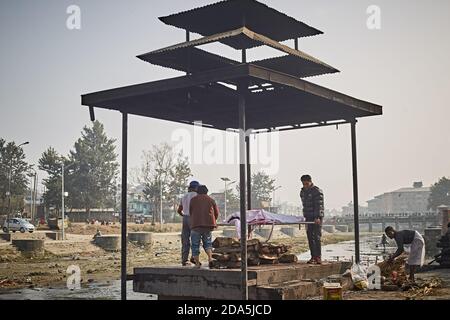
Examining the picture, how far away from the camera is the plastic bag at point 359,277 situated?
12.6 meters

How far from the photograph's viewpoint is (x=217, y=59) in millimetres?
13477

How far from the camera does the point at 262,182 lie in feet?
436

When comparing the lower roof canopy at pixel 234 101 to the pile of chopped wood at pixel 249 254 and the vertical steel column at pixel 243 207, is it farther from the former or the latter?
the pile of chopped wood at pixel 249 254

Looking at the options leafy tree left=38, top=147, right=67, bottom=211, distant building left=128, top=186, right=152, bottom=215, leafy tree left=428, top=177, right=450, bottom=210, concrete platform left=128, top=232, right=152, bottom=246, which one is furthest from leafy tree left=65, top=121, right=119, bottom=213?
→ leafy tree left=428, top=177, right=450, bottom=210

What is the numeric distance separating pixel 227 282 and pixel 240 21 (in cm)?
574

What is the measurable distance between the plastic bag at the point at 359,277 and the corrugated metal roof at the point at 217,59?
16.3 feet

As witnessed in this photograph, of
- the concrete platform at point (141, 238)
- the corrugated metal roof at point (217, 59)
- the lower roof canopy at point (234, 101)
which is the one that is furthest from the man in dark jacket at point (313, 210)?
the concrete platform at point (141, 238)

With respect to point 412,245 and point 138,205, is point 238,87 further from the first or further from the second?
point 138,205
